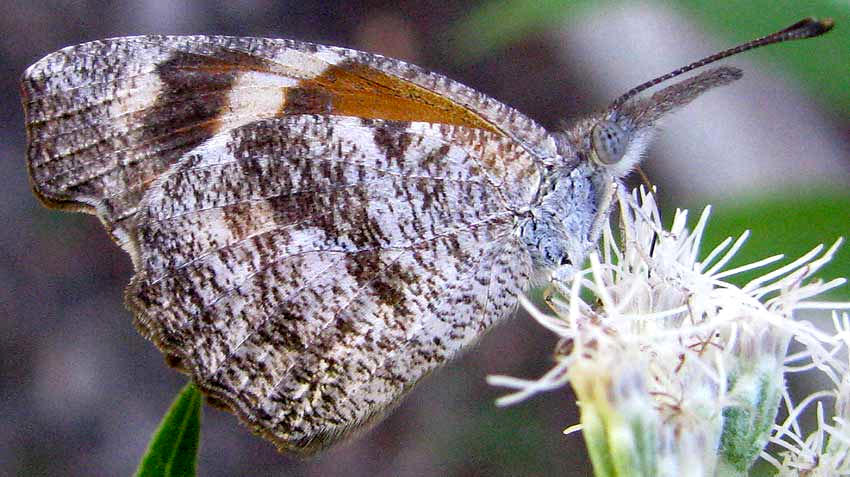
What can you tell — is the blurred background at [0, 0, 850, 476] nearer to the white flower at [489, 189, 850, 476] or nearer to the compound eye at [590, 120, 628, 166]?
the compound eye at [590, 120, 628, 166]

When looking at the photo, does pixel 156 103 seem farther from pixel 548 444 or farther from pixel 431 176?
pixel 548 444

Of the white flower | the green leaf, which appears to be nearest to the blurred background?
the white flower

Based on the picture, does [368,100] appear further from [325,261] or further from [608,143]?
[608,143]

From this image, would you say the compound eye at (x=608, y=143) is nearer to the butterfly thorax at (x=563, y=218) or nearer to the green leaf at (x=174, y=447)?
the butterfly thorax at (x=563, y=218)

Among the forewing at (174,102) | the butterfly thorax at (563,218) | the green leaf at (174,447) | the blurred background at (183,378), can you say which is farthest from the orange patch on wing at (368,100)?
the blurred background at (183,378)

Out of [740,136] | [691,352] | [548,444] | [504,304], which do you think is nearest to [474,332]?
[504,304]

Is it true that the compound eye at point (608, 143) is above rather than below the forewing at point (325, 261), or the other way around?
above

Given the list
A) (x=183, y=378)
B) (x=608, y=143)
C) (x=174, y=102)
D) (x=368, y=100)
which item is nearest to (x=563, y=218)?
(x=608, y=143)

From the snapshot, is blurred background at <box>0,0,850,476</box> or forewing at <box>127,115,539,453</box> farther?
blurred background at <box>0,0,850,476</box>
